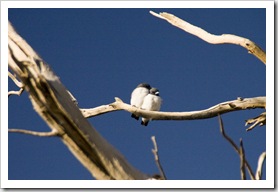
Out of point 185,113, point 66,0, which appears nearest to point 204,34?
point 185,113

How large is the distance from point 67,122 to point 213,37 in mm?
1595

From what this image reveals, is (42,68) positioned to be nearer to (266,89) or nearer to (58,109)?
(58,109)

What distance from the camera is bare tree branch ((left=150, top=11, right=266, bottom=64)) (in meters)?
2.88

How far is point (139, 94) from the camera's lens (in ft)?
15.8

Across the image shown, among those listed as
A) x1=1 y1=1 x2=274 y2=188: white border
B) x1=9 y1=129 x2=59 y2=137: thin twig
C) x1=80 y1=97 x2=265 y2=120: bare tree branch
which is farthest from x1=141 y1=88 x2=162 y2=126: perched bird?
x1=9 y1=129 x2=59 y2=137: thin twig

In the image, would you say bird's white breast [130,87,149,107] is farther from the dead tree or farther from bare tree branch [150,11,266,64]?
the dead tree

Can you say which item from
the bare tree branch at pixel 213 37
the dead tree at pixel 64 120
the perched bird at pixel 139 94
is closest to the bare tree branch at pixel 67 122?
the dead tree at pixel 64 120

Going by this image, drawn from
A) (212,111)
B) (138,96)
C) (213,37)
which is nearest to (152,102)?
(138,96)

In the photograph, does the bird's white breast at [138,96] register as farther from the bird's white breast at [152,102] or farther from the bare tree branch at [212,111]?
the bare tree branch at [212,111]

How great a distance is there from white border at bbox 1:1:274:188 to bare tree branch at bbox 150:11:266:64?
1.14 feet

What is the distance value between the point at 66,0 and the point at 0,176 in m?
0.93

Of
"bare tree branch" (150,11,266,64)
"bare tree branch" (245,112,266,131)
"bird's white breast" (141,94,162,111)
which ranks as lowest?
"bare tree branch" (245,112,266,131)

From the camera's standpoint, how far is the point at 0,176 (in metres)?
2.08

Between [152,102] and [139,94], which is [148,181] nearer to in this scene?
[152,102]
